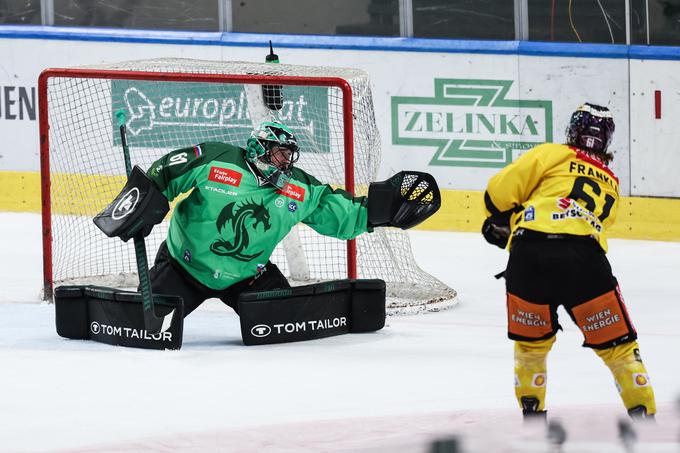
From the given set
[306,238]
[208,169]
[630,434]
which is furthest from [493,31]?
[630,434]

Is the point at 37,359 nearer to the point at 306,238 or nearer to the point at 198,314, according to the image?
the point at 198,314

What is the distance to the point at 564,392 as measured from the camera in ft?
18.0


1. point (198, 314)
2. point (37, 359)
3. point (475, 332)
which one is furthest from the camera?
point (198, 314)

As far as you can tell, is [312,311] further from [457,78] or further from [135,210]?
[457,78]

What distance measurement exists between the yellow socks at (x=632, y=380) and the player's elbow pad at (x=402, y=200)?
179cm

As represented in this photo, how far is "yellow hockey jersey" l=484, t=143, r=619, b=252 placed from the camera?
4.70 m

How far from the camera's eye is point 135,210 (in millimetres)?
6082

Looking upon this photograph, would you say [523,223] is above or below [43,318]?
above

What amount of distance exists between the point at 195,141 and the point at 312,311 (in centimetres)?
267

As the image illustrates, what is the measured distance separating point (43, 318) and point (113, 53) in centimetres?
323

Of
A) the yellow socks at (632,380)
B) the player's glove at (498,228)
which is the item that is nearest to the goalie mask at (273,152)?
the player's glove at (498,228)

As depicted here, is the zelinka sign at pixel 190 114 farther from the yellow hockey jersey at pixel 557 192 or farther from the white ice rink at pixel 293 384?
the yellow hockey jersey at pixel 557 192

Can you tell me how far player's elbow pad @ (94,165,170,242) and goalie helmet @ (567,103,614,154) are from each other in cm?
195

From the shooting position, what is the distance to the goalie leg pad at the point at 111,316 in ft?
20.3
